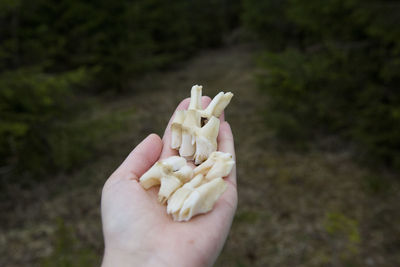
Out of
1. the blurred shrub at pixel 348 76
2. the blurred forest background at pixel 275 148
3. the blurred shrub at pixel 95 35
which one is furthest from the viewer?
the blurred shrub at pixel 95 35

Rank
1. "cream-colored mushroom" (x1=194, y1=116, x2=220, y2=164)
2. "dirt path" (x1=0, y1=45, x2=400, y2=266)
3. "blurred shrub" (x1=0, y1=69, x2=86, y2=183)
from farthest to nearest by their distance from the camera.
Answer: "blurred shrub" (x1=0, y1=69, x2=86, y2=183), "dirt path" (x1=0, y1=45, x2=400, y2=266), "cream-colored mushroom" (x1=194, y1=116, x2=220, y2=164)

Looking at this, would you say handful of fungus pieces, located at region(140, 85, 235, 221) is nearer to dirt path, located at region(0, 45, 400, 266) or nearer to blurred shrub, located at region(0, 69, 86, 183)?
dirt path, located at region(0, 45, 400, 266)

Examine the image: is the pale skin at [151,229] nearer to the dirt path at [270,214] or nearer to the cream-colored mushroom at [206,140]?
the cream-colored mushroom at [206,140]

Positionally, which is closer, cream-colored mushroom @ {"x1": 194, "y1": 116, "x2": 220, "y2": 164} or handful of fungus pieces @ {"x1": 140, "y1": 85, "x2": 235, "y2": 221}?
handful of fungus pieces @ {"x1": 140, "y1": 85, "x2": 235, "y2": 221}

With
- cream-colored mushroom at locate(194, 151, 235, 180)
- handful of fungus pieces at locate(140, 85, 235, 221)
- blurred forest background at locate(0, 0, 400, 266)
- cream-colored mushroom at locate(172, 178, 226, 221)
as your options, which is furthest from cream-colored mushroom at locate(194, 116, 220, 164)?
blurred forest background at locate(0, 0, 400, 266)

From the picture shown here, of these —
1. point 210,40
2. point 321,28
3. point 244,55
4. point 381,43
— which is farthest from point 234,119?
point 210,40

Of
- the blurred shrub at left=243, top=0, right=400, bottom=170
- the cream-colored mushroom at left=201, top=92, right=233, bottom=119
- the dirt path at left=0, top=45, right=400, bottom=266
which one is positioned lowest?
the dirt path at left=0, top=45, right=400, bottom=266

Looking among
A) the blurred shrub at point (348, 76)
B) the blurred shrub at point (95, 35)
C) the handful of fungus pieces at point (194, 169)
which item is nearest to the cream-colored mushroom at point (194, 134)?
the handful of fungus pieces at point (194, 169)
